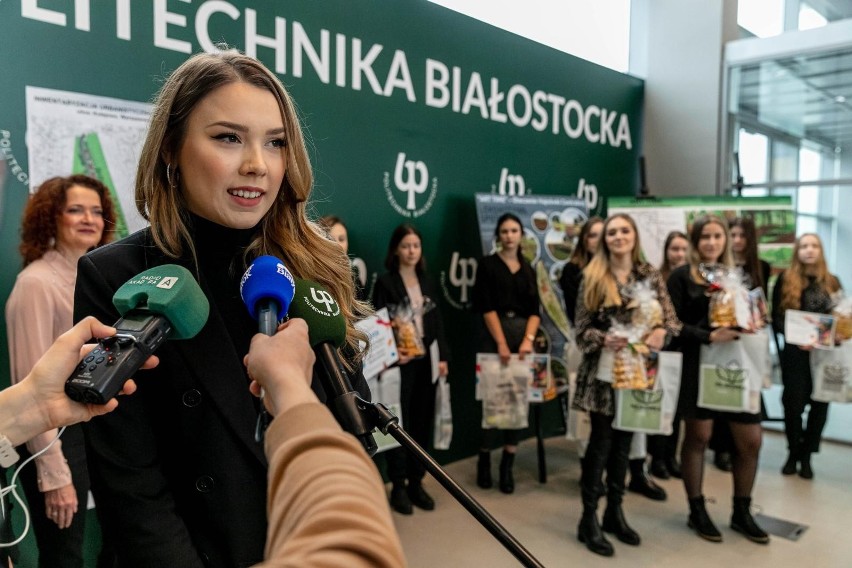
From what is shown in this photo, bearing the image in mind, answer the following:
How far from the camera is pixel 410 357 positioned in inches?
137

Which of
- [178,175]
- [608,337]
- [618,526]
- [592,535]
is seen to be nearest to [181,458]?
[178,175]

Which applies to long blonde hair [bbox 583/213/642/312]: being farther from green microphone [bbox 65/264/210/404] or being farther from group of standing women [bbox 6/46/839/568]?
green microphone [bbox 65/264/210/404]

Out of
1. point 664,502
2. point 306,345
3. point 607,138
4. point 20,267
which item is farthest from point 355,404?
point 607,138

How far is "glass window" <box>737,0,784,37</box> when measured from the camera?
5.77m

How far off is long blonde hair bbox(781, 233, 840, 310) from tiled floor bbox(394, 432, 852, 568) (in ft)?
3.94

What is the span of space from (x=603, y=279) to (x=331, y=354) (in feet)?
8.14

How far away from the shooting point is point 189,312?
0.84m

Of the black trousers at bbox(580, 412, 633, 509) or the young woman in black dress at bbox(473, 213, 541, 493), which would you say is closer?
the black trousers at bbox(580, 412, 633, 509)

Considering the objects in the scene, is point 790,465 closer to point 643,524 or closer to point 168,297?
point 643,524

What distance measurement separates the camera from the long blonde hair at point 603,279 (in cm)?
305

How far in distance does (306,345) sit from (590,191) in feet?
16.7

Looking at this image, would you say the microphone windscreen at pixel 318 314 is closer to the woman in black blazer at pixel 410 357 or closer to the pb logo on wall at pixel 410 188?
the woman in black blazer at pixel 410 357

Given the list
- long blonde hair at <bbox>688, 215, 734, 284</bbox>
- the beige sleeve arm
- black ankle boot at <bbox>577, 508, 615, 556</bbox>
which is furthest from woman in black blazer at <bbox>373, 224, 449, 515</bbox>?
the beige sleeve arm

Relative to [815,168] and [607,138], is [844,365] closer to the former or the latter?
[815,168]
